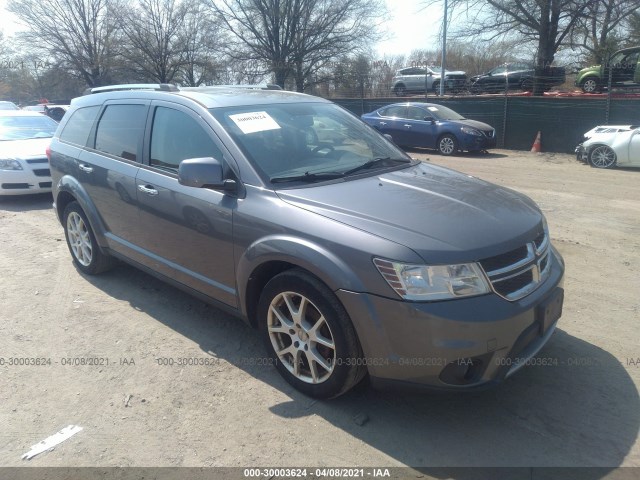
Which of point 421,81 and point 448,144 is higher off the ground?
point 421,81

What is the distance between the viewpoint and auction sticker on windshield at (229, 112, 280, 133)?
3.74 m

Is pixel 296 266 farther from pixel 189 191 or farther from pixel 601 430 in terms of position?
pixel 601 430

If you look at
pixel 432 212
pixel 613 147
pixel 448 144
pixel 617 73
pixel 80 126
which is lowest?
pixel 448 144

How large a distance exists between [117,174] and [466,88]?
24196mm

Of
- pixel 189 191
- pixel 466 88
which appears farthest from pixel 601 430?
pixel 466 88

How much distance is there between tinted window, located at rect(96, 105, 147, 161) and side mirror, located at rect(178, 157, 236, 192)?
47.4 inches

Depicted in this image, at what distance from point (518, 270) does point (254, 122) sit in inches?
→ 81.1

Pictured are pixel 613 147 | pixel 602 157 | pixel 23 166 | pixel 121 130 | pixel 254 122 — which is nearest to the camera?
pixel 254 122

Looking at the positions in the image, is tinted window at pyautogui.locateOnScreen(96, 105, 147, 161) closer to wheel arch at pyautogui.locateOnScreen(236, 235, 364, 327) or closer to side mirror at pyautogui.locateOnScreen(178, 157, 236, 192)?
side mirror at pyautogui.locateOnScreen(178, 157, 236, 192)

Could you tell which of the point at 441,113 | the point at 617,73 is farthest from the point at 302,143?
the point at 617,73

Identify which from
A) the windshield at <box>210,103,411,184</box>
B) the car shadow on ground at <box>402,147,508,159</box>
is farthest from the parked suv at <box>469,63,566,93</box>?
the windshield at <box>210,103,411,184</box>

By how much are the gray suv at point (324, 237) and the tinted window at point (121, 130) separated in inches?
0.7

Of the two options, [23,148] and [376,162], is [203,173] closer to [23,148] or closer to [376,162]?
[376,162]

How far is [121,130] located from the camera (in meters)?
4.65
